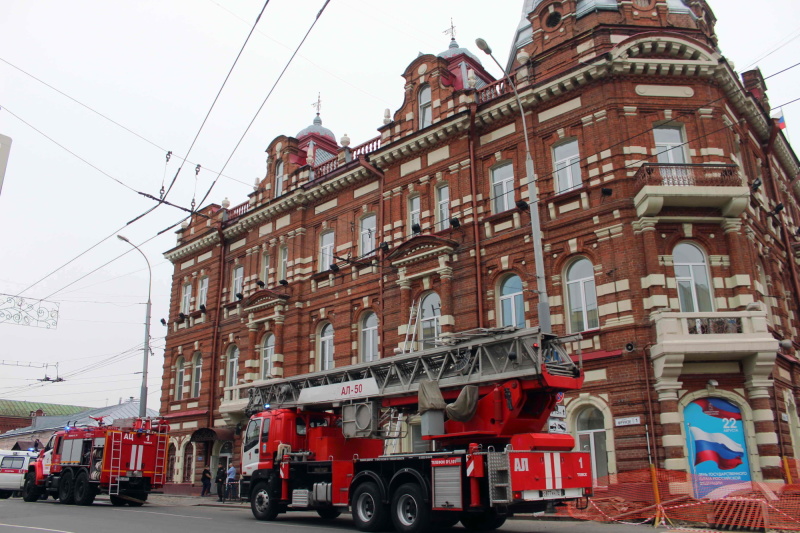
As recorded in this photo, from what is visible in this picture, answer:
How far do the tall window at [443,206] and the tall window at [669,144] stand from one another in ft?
25.4

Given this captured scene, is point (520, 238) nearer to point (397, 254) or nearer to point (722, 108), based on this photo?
point (397, 254)

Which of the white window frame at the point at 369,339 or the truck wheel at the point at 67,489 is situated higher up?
the white window frame at the point at 369,339

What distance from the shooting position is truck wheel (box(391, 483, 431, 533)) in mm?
12984

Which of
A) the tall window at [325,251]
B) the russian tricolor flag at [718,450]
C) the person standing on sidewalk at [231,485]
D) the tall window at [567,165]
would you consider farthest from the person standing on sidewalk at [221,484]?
the russian tricolor flag at [718,450]

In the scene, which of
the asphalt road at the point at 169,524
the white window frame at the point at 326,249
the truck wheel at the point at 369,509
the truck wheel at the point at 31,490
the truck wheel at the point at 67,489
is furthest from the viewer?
the white window frame at the point at 326,249

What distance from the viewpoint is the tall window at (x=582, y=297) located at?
19984 millimetres

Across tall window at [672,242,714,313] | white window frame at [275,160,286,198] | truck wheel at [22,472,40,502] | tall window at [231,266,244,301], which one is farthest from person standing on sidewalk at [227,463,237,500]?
tall window at [672,242,714,313]

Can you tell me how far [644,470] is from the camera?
683 inches

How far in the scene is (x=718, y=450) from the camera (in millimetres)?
17406

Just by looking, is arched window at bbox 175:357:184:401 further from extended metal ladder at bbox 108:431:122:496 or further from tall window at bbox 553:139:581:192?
tall window at bbox 553:139:581:192

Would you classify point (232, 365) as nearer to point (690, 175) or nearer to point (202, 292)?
point (202, 292)

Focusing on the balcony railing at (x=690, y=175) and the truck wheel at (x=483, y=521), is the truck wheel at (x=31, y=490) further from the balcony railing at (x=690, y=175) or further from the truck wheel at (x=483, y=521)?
the balcony railing at (x=690, y=175)

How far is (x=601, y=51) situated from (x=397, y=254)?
10.3 metres

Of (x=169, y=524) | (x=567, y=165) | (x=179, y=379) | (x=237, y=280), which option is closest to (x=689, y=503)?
(x=567, y=165)
